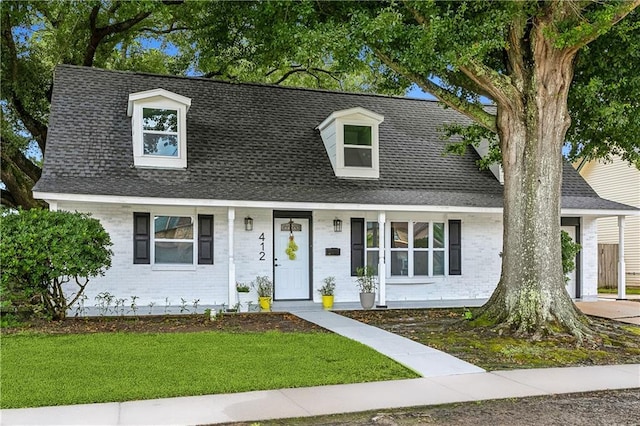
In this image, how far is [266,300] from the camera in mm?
12711

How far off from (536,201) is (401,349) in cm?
366

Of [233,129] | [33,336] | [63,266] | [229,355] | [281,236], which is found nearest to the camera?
[229,355]

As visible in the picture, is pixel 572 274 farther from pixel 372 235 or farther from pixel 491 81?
pixel 491 81

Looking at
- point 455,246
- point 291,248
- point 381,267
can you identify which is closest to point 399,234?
point 455,246

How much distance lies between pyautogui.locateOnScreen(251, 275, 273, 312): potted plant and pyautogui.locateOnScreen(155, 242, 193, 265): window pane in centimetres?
165

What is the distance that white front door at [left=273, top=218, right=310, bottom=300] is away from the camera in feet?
45.0

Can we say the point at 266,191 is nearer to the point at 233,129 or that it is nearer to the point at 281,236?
the point at 281,236

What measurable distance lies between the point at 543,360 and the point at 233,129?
970 cm

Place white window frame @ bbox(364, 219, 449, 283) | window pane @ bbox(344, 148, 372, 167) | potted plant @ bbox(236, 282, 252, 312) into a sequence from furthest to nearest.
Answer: window pane @ bbox(344, 148, 372, 167)
white window frame @ bbox(364, 219, 449, 283)
potted plant @ bbox(236, 282, 252, 312)

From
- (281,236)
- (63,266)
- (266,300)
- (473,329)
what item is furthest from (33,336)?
(473,329)

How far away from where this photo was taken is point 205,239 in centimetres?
1310

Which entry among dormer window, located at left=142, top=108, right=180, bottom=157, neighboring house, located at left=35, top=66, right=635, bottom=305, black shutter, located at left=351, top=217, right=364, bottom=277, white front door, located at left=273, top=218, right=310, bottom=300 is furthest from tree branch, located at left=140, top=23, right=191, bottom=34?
black shutter, located at left=351, top=217, right=364, bottom=277

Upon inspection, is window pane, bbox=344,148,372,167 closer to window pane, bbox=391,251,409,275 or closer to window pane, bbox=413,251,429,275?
window pane, bbox=391,251,409,275

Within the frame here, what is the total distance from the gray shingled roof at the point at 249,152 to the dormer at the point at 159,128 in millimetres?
300
